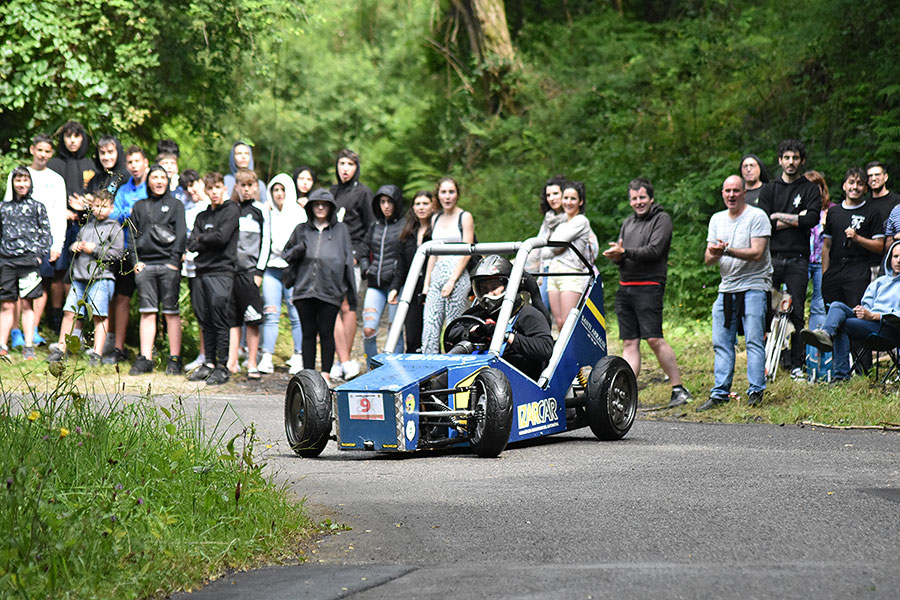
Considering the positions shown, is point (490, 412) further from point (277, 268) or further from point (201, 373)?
point (277, 268)

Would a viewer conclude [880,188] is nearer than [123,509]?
No

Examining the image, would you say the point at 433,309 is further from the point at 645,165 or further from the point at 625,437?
the point at 645,165

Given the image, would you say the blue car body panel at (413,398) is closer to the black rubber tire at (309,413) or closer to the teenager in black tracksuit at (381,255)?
the black rubber tire at (309,413)

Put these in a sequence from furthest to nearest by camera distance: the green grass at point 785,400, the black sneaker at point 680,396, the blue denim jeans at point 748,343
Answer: the black sneaker at point 680,396 < the blue denim jeans at point 748,343 < the green grass at point 785,400

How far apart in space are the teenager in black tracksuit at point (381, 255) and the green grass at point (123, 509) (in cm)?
720

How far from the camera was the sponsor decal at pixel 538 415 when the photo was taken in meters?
9.70

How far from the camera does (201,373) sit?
47.9 ft

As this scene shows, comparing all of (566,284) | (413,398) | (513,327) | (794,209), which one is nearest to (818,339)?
(794,209)

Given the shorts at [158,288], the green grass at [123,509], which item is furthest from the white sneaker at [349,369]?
the green grass at [123,509]

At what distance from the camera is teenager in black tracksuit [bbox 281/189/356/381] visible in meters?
13.3

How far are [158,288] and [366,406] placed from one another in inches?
247

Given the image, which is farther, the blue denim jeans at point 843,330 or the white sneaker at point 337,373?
the white sneaker at point 337,373

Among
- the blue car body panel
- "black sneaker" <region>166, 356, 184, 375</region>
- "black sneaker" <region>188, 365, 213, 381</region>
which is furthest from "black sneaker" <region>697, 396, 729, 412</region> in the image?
"black sneaker" <region>166, 356, 184, 375</region>

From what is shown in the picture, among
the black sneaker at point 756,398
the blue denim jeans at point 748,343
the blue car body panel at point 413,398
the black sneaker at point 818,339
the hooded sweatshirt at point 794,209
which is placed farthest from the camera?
the hooded sweatshirt at point 794,209
